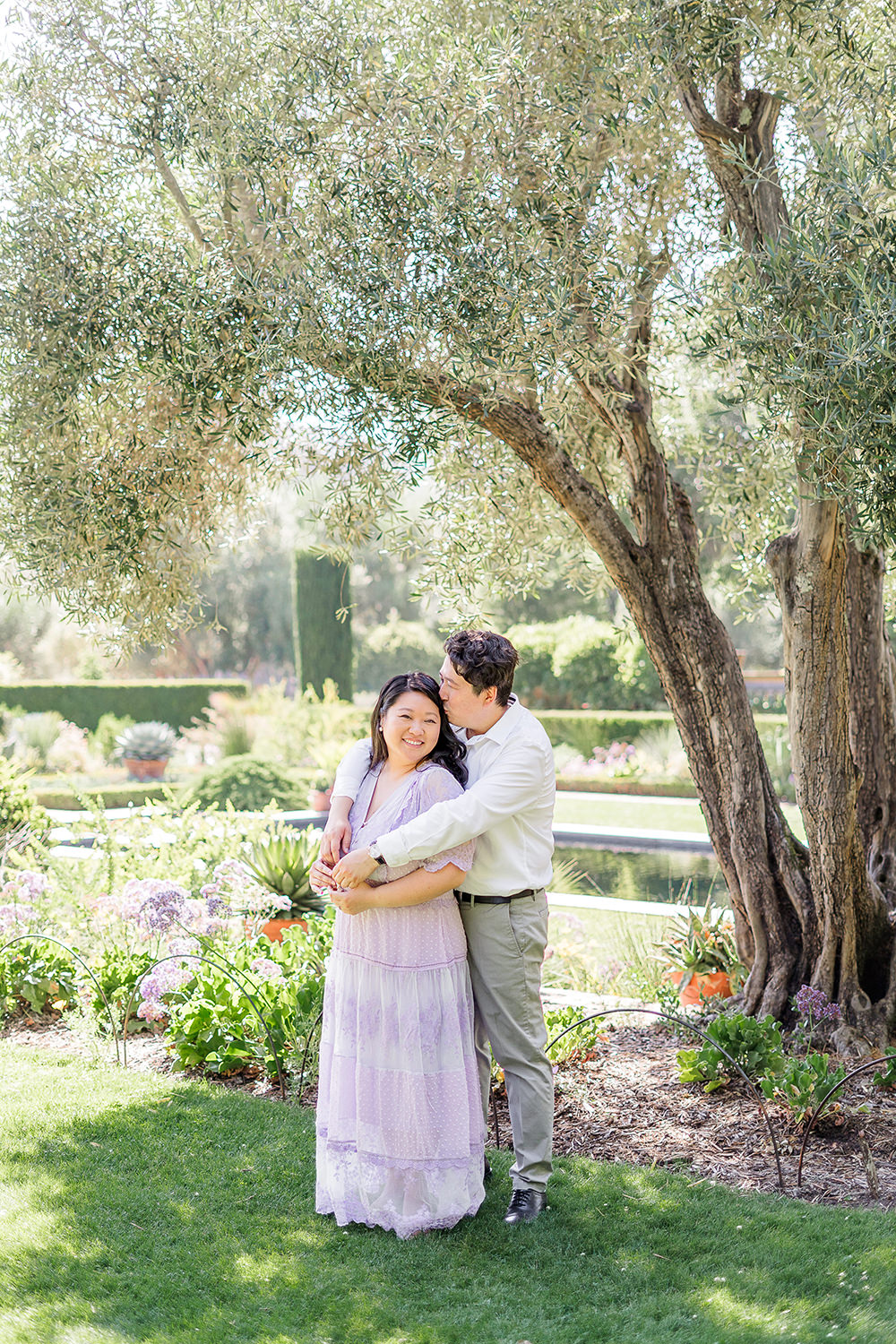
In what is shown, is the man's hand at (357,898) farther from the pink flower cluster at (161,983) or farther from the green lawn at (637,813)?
the green lawn at (637,813)

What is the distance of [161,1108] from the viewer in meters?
4.16

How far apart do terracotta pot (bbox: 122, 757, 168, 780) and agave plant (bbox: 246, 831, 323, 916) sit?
9926mm

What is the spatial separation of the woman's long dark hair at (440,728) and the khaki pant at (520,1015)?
1.45 feet

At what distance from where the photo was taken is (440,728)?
3.27m

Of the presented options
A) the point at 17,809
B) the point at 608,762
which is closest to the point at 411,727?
the point at 17,809

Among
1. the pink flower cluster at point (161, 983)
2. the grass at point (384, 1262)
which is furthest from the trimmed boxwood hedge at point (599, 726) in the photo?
the grass at point (384, 1262)

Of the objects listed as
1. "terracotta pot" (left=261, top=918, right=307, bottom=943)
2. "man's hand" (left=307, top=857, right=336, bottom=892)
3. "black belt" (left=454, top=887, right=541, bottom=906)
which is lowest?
"terracotta pot" (left=261, top=918, right=307, bottom=943)

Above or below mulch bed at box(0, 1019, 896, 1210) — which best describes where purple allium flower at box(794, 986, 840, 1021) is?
above

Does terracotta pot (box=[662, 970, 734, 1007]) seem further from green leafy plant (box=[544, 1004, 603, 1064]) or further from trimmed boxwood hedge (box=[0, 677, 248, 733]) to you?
trimmed boxwood hedge (box=[0, 677, 248, 733])

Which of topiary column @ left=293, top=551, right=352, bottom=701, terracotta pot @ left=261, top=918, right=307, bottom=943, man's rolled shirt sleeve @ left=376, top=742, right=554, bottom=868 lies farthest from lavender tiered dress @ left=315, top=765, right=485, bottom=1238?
topiary column @ left=293, top=551, right=352, bottom=701

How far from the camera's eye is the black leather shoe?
319cm

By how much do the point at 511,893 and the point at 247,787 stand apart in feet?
33.5

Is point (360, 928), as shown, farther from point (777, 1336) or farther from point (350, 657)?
point (350, 657)

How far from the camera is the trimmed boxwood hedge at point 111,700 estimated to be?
20172 millimetres
